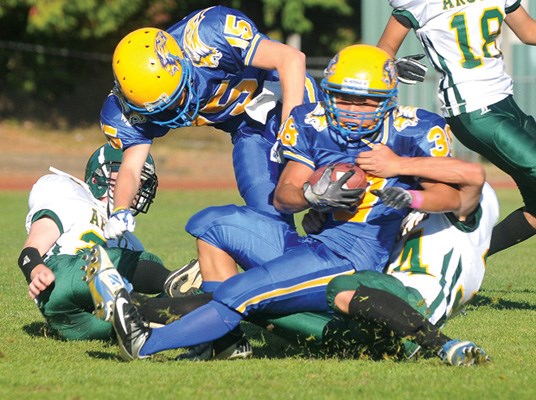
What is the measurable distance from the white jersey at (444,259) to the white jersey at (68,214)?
1648mm

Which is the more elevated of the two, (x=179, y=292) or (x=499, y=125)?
(x=499, y=125)

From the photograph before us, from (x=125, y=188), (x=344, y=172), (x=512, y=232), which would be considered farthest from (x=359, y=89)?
(x=512, y=232)

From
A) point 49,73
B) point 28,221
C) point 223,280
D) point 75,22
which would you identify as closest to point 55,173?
point 28,221

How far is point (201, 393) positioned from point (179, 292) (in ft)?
4.73

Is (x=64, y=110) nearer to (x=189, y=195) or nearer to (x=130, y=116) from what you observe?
(x=189, y=195)

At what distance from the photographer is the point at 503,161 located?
6.00 m

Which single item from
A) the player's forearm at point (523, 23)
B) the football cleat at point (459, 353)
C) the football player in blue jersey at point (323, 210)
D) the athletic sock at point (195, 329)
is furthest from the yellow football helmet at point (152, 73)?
the player's forearm at point (523, 23)

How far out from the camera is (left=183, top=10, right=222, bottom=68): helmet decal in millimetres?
5668

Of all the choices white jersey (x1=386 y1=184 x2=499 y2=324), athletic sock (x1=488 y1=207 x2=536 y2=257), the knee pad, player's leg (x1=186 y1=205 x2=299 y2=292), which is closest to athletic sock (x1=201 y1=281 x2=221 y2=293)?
player's leg (x1=186 y1=205 x2=299 y2=292)

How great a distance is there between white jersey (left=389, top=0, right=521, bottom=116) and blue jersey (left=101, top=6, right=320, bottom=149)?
782 mm

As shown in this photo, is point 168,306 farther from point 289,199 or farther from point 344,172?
point 344,172

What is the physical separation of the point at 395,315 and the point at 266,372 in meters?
0.60

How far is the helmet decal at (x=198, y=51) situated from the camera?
5.67 m

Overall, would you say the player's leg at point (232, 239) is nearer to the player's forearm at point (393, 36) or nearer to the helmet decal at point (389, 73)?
the helmet decal at point (389, 73)
